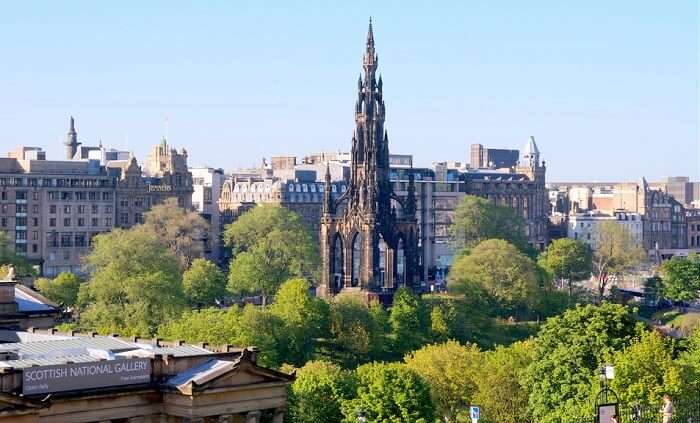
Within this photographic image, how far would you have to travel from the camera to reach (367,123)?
189625mm

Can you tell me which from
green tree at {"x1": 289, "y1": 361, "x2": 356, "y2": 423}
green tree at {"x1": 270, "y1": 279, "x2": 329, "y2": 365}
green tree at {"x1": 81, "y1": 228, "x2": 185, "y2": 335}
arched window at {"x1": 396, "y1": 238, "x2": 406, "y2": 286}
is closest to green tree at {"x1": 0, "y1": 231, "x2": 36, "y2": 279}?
green tree at {"x1": 81, "y1": 228, "x2": 185, "y2": 335}

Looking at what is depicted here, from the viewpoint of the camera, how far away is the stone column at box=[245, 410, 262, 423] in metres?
71.9

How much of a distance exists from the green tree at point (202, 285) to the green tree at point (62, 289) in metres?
11.5

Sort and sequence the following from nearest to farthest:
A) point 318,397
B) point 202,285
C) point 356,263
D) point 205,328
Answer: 1. point 318,397
2. point 205,328
3. point 202,285
4. point 356,263

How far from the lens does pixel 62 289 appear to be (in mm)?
170125

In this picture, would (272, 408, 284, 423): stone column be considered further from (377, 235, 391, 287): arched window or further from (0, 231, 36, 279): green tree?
(377, 235, 391, 287): arched window

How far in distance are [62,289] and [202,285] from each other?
687 inches

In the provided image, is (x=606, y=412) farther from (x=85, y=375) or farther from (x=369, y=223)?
(x=369, y=223)

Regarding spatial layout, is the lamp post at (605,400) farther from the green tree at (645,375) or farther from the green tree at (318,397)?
the green tree at (318,397)

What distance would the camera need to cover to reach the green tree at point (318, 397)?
10569 cm

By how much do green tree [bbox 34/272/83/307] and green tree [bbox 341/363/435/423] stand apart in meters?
63.6

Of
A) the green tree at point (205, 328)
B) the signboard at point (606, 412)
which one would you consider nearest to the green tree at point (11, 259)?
the green tree at point (205, 328)

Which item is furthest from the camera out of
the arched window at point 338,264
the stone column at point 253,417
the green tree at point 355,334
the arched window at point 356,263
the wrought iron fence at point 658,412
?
the arched window at point 338,264

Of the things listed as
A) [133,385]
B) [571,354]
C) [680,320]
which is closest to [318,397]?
[571,354]
